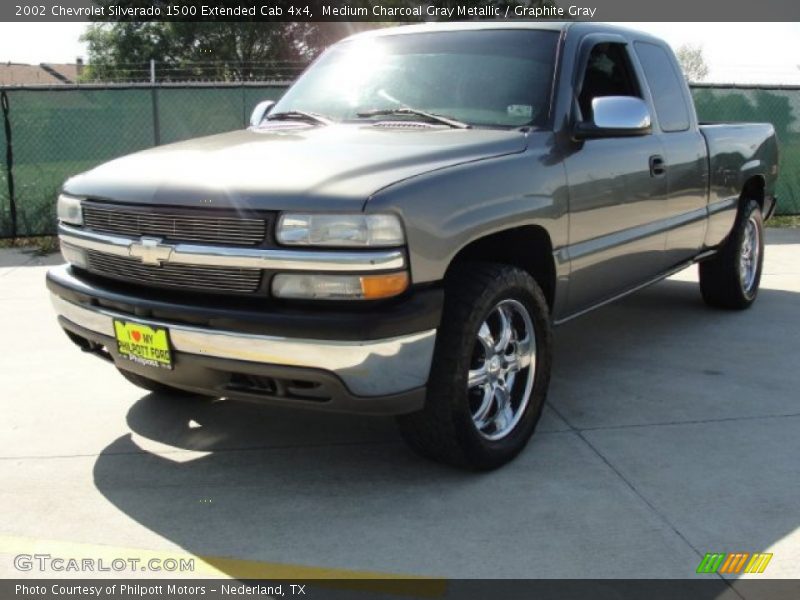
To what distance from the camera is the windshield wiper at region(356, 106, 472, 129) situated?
13.2ft

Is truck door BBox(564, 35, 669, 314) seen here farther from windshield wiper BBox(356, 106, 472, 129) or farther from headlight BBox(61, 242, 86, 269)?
headlight BBox(61, 242, 86, 269)

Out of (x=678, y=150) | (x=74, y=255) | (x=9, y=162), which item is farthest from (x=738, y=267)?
(x=9, y=162)

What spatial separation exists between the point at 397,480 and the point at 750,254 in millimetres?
4314

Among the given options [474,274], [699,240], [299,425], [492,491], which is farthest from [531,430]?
[699,240]

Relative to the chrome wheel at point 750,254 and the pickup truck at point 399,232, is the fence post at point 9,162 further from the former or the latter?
the chrome wheel at point 750,254

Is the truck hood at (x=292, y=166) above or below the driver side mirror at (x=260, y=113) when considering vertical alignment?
below

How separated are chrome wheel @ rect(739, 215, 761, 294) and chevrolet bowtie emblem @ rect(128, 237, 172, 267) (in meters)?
4.73

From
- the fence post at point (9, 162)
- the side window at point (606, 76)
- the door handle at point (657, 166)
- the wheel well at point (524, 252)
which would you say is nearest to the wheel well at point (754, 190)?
the door handle at point (657, 166)

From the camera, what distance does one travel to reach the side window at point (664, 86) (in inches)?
203

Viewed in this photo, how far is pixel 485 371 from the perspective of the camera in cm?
366

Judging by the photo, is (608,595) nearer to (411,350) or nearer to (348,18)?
(411,350)

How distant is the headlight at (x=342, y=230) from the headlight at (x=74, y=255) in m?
1.17

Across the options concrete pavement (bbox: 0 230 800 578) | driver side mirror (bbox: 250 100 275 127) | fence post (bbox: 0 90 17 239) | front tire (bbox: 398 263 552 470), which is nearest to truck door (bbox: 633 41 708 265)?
concrete pavement (bbox: 0 230 800 578)

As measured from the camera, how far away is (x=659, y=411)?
4.41 meters
